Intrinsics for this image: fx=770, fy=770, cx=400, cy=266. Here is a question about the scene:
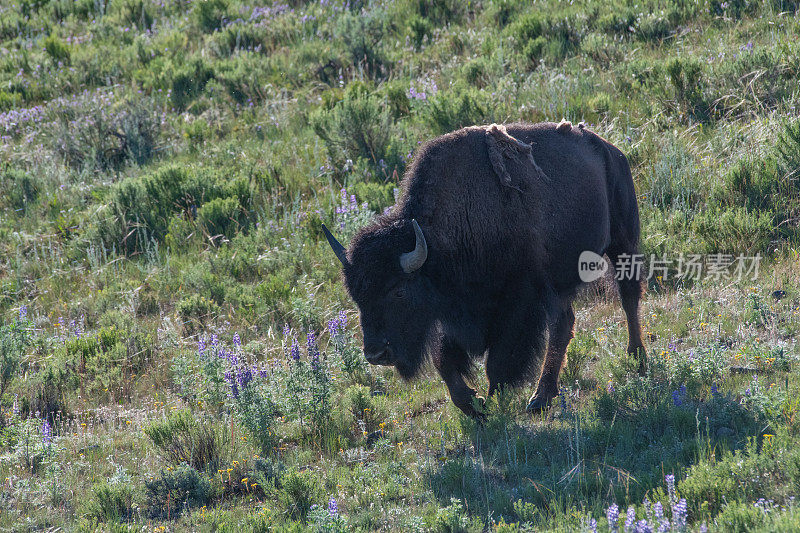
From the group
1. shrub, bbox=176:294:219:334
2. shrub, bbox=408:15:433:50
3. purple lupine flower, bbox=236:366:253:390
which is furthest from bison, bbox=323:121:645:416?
shrub, bbox=408:15:433:50

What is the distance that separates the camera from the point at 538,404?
5.77 meters

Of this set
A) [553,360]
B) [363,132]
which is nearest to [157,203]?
[363,132]

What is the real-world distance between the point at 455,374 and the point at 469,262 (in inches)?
32.6

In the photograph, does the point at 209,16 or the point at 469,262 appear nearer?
the point at 469,262

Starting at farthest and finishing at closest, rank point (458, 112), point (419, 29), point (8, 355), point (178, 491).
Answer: point (419, 29), point (458, 112), point (8, 355), point (178, 491)

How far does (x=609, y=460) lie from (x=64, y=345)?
5498 mm

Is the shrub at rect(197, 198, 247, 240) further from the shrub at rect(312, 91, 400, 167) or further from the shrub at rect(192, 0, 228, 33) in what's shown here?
the shrub at rect(192, 0, 228, 33)

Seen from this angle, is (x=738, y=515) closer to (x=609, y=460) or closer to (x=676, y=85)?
(x=609, y=460)

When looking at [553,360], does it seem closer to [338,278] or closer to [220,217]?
[338,278]

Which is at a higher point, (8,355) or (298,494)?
(298,494)

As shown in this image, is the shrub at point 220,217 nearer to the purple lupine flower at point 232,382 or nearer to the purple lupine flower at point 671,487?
the purple lupine flower at point 232,382

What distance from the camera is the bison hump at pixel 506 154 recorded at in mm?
5551

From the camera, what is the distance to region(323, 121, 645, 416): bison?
524 cm

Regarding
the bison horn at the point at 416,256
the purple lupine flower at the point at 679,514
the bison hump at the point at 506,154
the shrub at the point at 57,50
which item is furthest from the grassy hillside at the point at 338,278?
the bison hump at the point at 506,154
